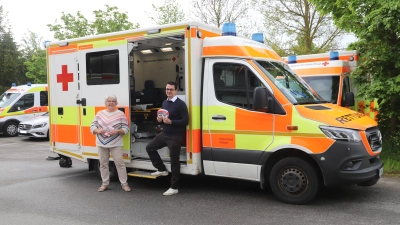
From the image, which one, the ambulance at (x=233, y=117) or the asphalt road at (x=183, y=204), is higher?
the ambulance at (x=233, y=117)

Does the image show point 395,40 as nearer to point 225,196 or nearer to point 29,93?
point 225,196

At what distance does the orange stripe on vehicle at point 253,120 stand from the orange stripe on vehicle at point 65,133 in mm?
3470

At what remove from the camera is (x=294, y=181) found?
557 cm

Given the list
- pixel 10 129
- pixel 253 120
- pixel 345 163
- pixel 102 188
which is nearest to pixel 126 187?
pixel 102 188

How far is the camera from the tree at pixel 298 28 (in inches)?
824

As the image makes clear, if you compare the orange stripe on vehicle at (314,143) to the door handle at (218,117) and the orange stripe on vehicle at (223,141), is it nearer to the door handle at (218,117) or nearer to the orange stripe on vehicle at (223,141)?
the orange stripe on vehicle at (223,141)

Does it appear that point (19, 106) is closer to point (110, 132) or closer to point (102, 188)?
point (102, 188)

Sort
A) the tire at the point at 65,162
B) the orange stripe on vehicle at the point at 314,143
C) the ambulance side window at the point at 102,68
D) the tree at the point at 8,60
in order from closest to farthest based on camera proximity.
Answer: the orange stripe on vehicle at the point at 314,143, the ambulance side window at the point at 102,68, the tire at the point at 65,162, the tree at the point at 8,60

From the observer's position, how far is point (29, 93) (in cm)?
1678

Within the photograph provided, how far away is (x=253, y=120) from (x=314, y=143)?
92 centimetres

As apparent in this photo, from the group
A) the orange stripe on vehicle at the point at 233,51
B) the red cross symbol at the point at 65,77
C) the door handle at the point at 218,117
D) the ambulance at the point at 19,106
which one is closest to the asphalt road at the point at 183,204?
the door handle at the point at 218,117

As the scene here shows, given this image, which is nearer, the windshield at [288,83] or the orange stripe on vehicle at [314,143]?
the orange stripe on vehicle at [314,143]

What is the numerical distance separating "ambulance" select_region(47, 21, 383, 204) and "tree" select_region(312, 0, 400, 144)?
2519mm

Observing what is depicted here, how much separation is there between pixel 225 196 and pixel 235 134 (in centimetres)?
106
